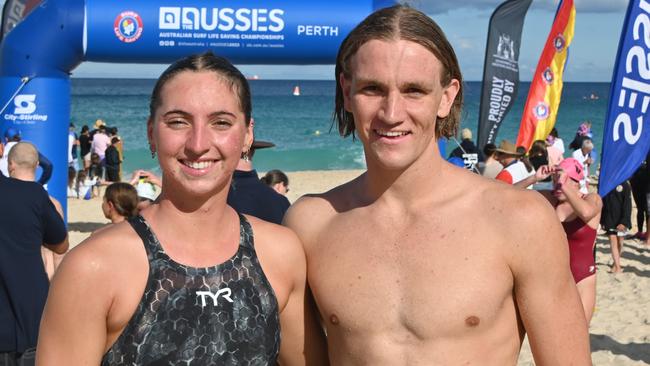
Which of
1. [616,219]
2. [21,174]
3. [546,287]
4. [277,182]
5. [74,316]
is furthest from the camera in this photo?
[616,219]

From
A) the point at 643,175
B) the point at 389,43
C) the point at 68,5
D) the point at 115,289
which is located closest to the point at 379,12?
the point at 389,43

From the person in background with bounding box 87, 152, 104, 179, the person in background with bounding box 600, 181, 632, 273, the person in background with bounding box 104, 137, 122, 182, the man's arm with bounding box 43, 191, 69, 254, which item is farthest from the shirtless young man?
the person in background with bounding box 87, 152, 104, 179

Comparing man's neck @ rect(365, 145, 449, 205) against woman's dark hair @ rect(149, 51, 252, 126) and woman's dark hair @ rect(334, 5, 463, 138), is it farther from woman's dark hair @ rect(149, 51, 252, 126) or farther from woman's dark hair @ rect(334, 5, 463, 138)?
woman's dark hair @ rect(149, 51, 252, 126)

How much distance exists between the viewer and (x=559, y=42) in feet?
35.6

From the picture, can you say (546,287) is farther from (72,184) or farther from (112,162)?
(72,184)

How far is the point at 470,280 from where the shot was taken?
87.0 inches

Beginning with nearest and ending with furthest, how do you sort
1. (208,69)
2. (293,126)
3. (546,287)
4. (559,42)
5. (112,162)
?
(208,69), (546,287), (559,42), (112,162), (293,126)

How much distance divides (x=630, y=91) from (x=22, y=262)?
3.87 metres

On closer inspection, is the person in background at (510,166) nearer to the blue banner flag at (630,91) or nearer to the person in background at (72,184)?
the blue banner flag at (630,91)

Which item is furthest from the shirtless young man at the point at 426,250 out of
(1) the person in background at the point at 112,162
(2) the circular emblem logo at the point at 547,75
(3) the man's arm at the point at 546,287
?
(1) the person in background at the point at 112,162

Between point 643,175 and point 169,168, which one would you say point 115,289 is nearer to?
point 169,168

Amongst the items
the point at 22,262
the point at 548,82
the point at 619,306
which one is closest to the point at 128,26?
the point at 22,262

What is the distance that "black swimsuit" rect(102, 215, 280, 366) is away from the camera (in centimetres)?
187

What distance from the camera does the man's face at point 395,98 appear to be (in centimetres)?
220
